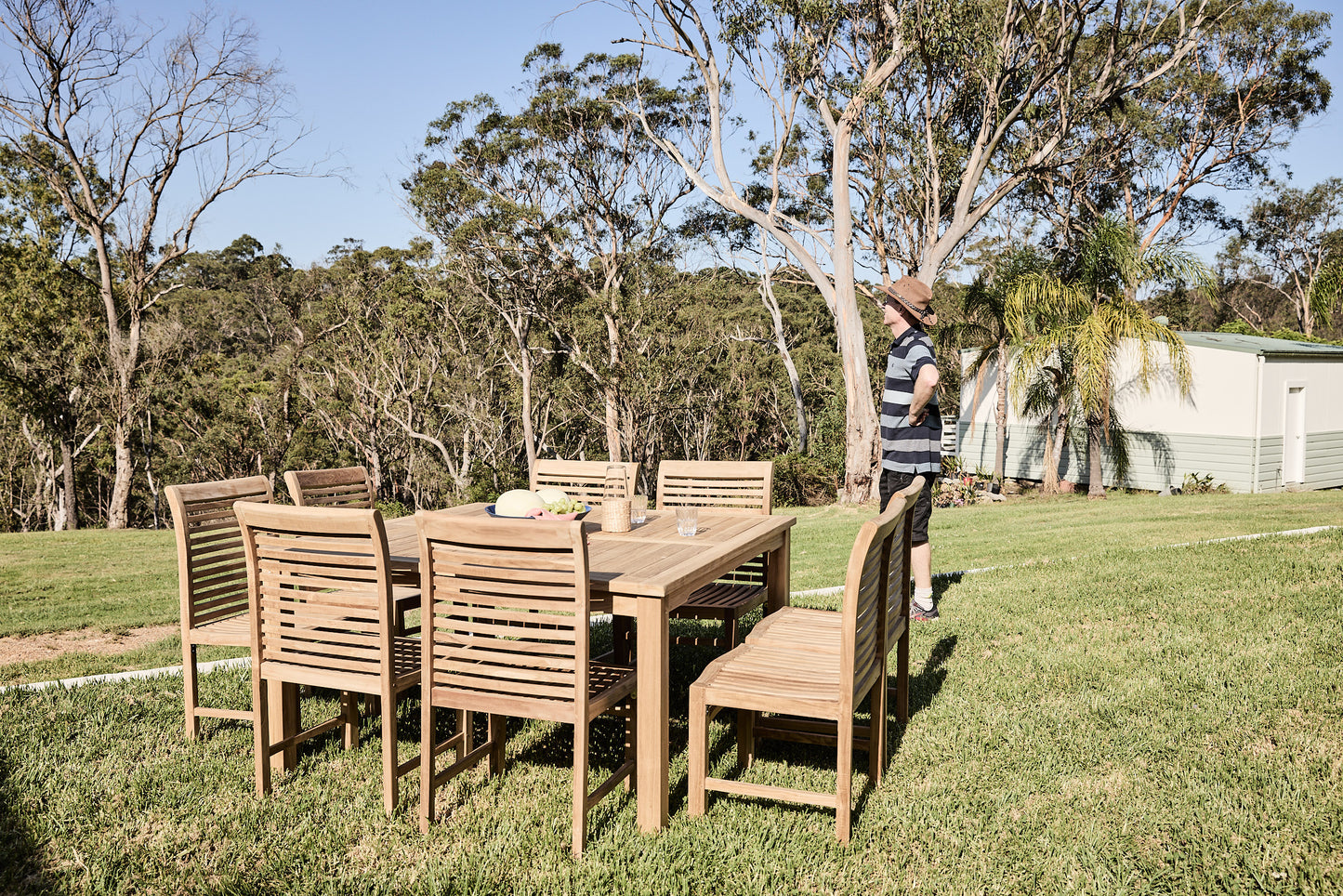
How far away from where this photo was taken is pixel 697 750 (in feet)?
9.83

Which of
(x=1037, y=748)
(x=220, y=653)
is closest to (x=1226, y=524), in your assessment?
(x=1037, y=748)

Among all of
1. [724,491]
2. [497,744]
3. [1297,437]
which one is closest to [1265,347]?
[1297,437]

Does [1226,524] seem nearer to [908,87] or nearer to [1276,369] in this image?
[1276,369]

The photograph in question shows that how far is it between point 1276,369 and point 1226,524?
8.62m

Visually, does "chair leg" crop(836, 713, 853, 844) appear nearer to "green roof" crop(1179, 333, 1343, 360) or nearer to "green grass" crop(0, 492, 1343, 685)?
"green grass" crop(0, 492, 1343, 685)

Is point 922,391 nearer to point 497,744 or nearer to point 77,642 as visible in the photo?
point 497,744

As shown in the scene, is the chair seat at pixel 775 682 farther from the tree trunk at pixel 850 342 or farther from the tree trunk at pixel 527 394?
the tree trunk at pixel 527 394

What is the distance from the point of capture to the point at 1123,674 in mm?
4172

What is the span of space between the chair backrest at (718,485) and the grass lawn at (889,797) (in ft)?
3.09

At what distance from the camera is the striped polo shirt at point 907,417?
483 centimetres

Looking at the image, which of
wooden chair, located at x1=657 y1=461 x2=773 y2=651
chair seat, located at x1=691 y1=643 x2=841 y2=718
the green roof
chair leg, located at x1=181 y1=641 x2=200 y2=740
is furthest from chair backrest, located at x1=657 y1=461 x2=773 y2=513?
Answer: the green roof

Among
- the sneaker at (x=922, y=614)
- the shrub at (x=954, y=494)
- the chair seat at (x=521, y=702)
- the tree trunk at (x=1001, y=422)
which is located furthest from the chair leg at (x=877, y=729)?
the tree trunk at (x=1001, y=422)

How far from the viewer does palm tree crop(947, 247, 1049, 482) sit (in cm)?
1499

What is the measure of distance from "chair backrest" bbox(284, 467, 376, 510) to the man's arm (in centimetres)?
287
